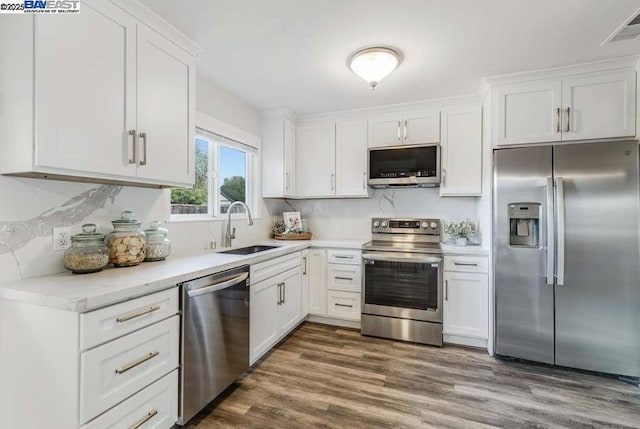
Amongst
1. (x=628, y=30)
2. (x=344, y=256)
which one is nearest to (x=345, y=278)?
(x=344, y=256)

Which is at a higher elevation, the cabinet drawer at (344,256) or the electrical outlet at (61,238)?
the electrical outlet at (61,238)

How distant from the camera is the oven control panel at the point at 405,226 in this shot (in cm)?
335

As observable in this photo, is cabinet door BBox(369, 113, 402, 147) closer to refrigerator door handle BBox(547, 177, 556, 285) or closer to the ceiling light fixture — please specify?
the ceiling light fixture

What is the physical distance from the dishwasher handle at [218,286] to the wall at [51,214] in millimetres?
645

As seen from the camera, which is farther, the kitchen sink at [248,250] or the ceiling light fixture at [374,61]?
the kitchen sink at [248,250]

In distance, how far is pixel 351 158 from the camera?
3432 mm

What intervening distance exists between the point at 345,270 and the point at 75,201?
231cm

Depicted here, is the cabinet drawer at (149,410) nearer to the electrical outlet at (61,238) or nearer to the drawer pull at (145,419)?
the drawer pull at (145,419)

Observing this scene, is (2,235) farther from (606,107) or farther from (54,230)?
(606,107)

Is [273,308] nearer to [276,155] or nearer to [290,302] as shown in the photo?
[290,302]

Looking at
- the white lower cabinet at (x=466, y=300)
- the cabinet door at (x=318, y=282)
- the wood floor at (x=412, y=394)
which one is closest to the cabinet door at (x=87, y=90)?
the wood floor at (x=412, y=394)

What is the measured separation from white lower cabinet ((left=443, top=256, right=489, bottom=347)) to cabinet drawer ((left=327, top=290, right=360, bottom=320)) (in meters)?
0.86

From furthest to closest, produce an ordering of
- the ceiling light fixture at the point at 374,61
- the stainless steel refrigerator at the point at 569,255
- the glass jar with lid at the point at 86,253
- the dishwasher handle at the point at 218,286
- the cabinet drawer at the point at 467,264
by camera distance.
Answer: the cabinet drawer at the point at 467,264 < the stainless steel refrigerator at the point at 569,255 < the ceiling light fixture at the point at 374,61 < the dishwasher handle at the point at 218,286 < the glass jar with lid at the point at 86,253

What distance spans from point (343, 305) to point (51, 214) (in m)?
2.50
